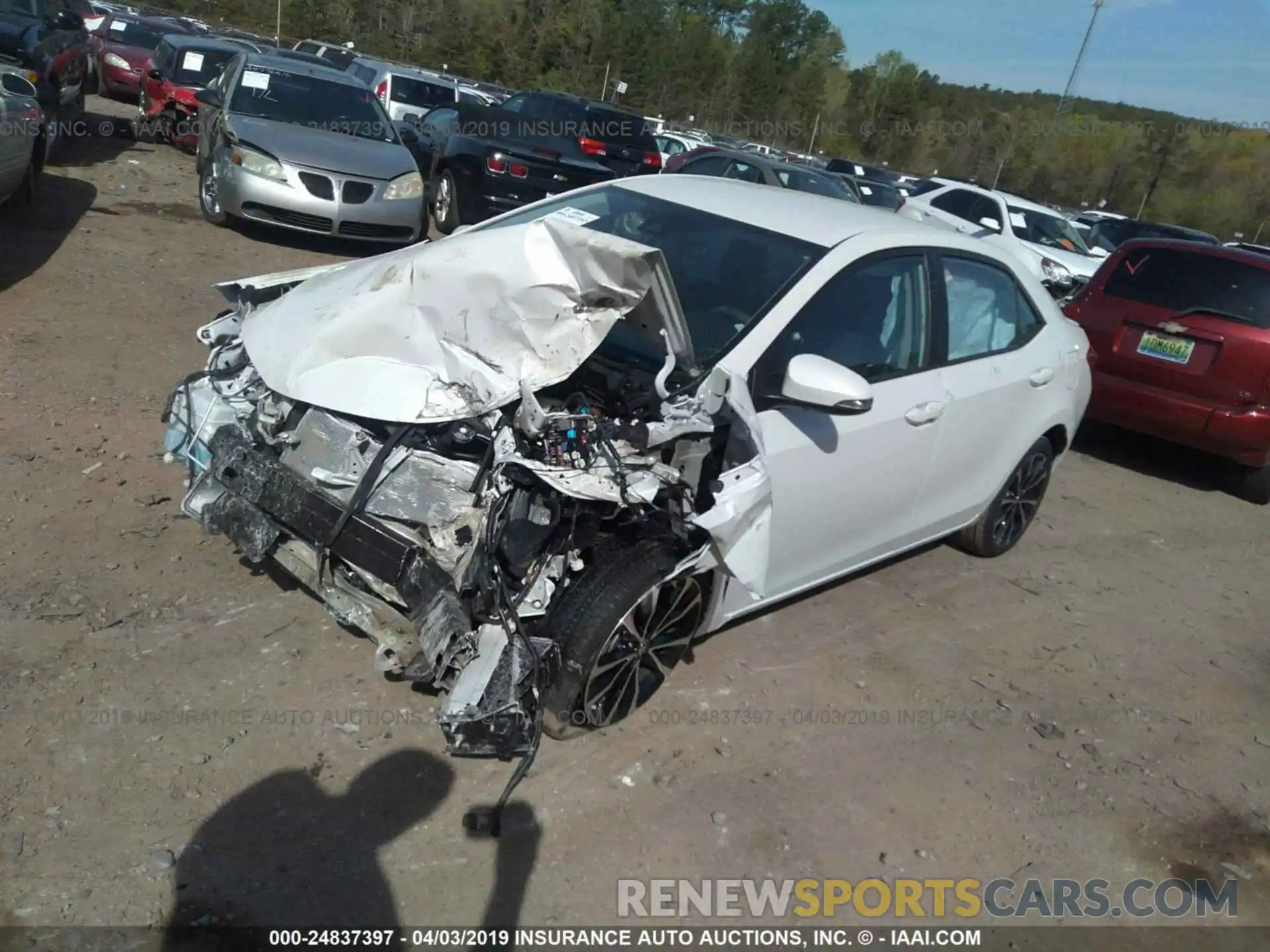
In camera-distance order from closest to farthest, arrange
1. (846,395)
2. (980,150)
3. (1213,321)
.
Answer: (846,395), (1213,321), (980,150)

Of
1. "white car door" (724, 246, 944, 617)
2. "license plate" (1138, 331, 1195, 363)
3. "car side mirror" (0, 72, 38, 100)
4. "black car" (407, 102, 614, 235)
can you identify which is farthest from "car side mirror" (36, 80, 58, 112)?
"license plate" (1138, 331, 1195, 363)

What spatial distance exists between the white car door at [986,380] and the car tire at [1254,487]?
3.59m

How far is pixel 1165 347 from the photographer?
7434mm

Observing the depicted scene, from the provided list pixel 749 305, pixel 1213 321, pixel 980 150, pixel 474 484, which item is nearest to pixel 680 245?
pixel 749 305

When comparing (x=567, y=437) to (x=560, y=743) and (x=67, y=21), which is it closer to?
(x=560, y=743)

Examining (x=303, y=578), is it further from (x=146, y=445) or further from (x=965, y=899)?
(x=965, y=899)

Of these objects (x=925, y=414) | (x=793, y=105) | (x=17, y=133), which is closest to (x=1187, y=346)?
(x=925, y=414)

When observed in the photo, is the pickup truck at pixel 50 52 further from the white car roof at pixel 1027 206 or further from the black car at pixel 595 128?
the white car roof at pixel 1027 206

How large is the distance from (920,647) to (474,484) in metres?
2.41

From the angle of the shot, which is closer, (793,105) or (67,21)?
(67,21)

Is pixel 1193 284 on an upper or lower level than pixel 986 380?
upper

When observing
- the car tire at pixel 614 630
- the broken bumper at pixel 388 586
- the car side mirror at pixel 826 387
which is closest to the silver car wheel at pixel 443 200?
the broken bumper at pixel 388 586

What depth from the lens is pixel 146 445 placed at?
16.5 feet

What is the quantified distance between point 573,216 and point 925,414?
1.75 m
